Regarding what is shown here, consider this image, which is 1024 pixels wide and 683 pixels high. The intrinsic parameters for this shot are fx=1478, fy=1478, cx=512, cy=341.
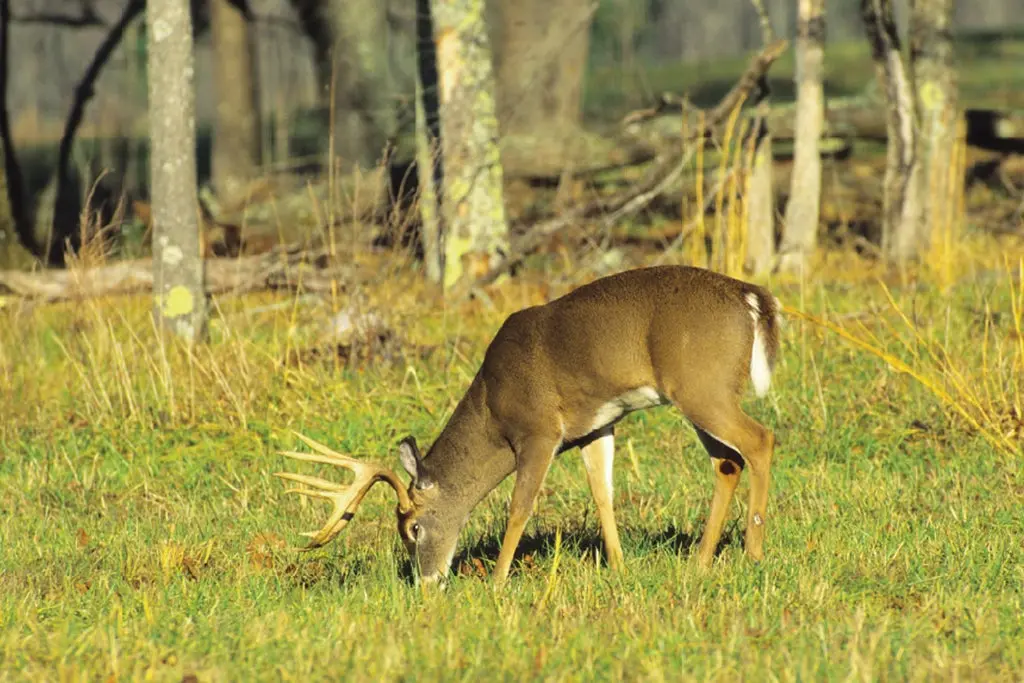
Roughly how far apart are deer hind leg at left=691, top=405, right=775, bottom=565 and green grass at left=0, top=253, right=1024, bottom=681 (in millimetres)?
111

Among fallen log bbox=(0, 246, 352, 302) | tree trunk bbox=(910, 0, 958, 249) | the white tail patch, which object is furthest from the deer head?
tree trunk bbox=(910, 0, 958, 249)

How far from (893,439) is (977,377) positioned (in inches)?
29.5

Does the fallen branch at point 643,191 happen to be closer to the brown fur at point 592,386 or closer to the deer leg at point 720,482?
the brown fur at point 592,386

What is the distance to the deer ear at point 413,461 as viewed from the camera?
228 inches

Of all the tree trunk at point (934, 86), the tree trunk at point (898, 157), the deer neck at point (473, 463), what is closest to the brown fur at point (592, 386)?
the deer neck at point (473, 463)

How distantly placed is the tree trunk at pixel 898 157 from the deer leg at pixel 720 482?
593 centimetres

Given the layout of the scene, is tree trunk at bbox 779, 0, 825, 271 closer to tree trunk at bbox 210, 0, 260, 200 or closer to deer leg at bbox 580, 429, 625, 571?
deer leg at bbox 580, 429, 625, 571

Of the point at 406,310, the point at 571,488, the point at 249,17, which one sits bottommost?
the point at 571,488

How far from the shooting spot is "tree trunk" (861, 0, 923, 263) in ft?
37.2

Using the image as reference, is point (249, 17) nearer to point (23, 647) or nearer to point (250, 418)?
point (250, 418)

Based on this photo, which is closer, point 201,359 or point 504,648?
point 504,648

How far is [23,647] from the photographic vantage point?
15.0ft

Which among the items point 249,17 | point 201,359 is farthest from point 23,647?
point 249,17

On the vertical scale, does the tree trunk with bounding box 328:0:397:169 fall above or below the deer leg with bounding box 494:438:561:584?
above
